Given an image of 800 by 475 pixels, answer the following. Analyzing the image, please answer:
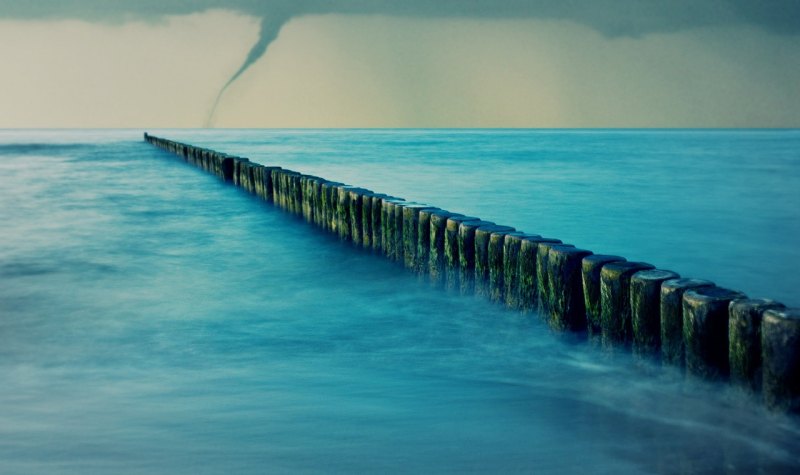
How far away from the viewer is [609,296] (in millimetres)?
4141

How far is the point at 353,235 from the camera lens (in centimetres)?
813

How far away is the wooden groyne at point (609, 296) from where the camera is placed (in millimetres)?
3240

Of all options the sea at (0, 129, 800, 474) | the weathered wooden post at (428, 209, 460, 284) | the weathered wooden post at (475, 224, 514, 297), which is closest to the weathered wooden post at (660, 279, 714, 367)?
the sea at (0, 129, 800, 474)

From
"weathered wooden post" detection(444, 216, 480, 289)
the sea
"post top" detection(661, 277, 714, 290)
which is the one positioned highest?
"post top" detection(661, 277, 714, 290)

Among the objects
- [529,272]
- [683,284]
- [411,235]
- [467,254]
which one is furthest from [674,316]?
[411,235]

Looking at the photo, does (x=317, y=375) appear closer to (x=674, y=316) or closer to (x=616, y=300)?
(x=616, y=300)

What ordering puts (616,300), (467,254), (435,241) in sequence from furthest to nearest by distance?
(435,241), (467,254), (616,300)

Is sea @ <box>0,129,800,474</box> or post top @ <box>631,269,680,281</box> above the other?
post top @ <box>631,269,680,281</box>

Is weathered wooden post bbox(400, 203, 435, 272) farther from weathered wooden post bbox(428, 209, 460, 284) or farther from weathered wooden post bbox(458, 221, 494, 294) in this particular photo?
weathered wooden post bbox(458, 221, 494, 294)

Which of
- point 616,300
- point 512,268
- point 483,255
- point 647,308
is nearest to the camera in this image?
point 647,308

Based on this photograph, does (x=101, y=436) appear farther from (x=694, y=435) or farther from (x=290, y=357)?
(x=694, y=435)

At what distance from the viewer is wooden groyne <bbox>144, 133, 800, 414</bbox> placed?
3240 mm

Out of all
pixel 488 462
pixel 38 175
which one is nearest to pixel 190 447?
pixel 488 462

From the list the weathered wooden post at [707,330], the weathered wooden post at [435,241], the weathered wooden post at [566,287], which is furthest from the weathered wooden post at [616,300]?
the weathered wooden post at [435,241]
